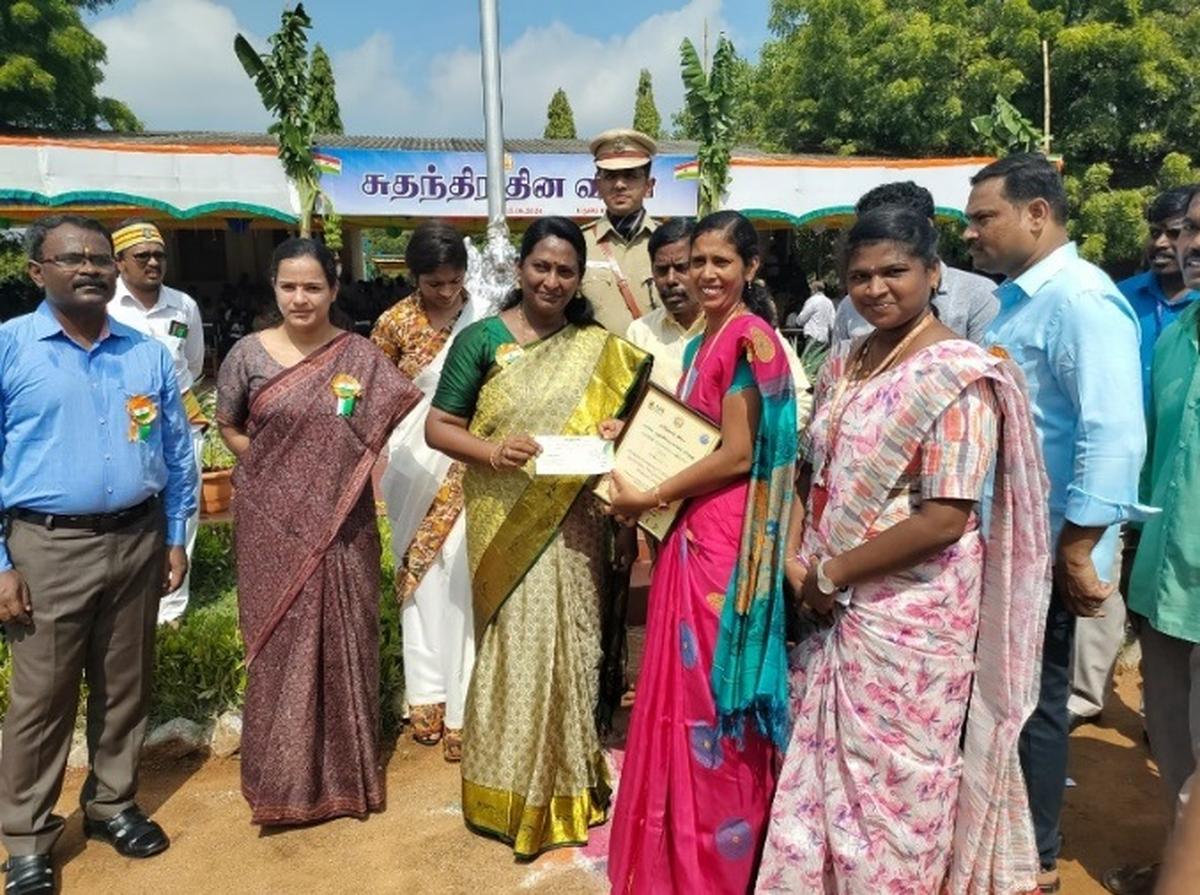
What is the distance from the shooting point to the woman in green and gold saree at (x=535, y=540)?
2807mm

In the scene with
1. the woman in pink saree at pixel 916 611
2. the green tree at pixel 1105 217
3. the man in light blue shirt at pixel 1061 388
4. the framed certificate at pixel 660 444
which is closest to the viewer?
the woman in pink saree at pixel 916 611

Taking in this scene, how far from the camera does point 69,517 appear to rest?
2.69 meters

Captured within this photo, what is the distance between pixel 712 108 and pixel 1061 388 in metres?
5.50

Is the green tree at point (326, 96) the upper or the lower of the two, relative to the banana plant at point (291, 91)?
upper

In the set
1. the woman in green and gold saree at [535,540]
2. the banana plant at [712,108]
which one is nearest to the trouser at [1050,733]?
the woman in green and gold saree at [535,540]

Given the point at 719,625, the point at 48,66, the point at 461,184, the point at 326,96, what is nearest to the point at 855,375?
the point at 719,625

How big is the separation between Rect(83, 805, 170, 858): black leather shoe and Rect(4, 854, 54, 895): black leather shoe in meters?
0.22

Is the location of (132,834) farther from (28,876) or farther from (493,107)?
(493,107)

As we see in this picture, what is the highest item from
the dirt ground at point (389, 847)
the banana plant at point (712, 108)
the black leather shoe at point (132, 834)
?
the banana plant at point (712, 108)

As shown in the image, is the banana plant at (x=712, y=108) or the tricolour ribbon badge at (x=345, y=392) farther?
the banana plant at (x=712, y=108)

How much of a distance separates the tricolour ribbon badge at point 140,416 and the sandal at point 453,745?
162cm

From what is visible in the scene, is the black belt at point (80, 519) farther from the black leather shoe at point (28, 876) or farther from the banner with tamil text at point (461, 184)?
the banner with tamil text at point (461, 184)

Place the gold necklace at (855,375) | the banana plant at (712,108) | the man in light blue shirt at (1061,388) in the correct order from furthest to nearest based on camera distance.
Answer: the banana plant at (712,108)
the man in light blue shirt at (1061,388)
the gold necklace at (855,375)

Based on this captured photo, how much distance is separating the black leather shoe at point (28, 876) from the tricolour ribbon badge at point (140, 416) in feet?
4.37
